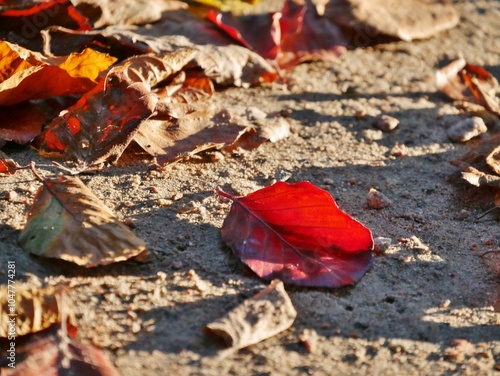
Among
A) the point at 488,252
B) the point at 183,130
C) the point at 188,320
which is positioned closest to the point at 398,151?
the point at 488,252

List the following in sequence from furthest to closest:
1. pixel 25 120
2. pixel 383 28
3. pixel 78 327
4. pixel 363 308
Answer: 1. pixel 383 28
2. pixel 25 120
3. pixel 363 308
4. pixel 78 327

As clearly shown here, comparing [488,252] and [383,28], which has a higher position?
[383,28]

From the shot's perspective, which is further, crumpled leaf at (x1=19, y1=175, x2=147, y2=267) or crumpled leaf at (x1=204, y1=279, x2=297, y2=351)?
crumpled leaf at (x1=19, y1=175, x2=147, y2=267)

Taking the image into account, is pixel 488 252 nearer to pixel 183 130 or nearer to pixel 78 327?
pixel 183 130

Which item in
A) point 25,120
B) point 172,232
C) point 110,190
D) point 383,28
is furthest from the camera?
Answer: point 383,28

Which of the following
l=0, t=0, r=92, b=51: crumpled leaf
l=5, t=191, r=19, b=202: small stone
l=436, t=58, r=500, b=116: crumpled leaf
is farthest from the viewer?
l=436, t=58, r=500, b=116: crumpled leaf

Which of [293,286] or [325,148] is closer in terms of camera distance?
[293,286]

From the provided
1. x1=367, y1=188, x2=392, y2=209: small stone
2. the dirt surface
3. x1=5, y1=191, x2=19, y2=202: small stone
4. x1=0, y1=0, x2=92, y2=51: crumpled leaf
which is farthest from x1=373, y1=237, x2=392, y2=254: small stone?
x1=0, y1=0, x2=92, y2=51: crumpled leaf

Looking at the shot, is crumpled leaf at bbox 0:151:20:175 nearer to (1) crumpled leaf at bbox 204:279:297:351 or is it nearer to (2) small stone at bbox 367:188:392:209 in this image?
(1) crumpled leaf at bbox 204:279:297:351
